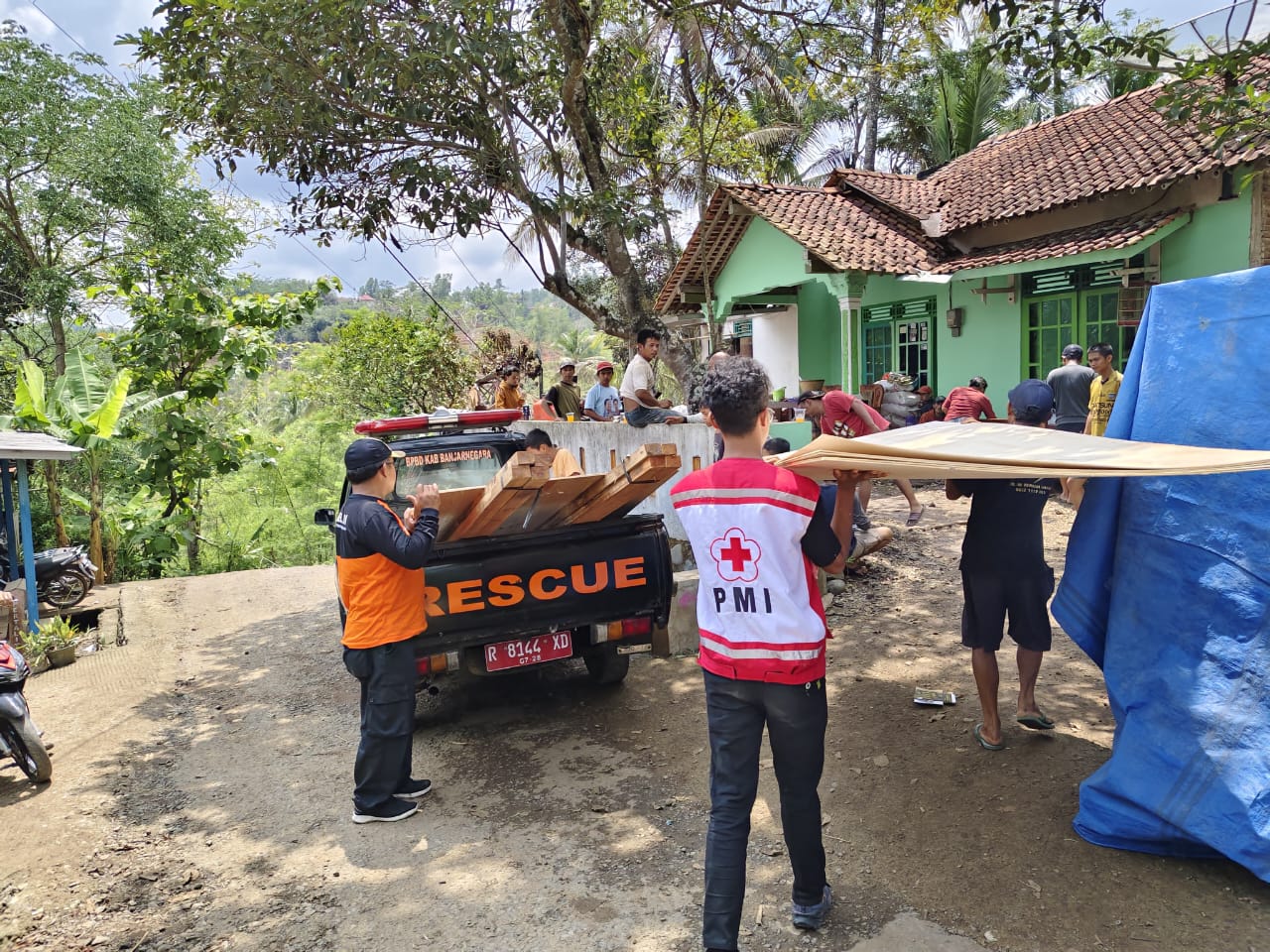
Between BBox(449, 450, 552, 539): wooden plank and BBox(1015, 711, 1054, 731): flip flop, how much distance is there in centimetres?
280

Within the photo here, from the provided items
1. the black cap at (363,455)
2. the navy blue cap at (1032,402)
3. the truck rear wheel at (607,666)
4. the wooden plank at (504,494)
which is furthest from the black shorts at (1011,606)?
the black cap at (363,455)

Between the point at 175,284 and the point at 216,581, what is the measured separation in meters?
4.30

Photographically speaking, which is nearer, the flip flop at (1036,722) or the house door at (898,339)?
the flip flop at (1036,722)

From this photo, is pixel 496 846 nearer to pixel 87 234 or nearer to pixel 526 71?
pixel 526 71

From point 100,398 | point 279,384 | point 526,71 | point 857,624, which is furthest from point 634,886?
point 279,384

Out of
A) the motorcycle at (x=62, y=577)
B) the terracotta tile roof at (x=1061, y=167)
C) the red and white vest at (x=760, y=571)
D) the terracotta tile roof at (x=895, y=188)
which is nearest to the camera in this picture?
the red and white vest at (x=760, y=571)

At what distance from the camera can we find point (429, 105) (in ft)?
30.8

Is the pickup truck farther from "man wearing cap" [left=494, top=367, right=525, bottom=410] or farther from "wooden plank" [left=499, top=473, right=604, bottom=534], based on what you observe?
"man wearing cap" [left=494, top=367, right=525, bottom=410]

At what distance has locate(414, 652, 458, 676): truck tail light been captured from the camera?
15.6ft

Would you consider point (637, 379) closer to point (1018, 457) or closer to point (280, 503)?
point (1018, 457)

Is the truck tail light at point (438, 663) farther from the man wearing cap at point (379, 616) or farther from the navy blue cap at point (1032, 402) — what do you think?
the navy blue cap at point (1032, 402)

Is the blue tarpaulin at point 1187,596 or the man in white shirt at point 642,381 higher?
the man in white shirt at point 642,381

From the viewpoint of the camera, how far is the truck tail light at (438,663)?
4.76 metres

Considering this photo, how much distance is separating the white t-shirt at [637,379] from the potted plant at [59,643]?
5690mm
